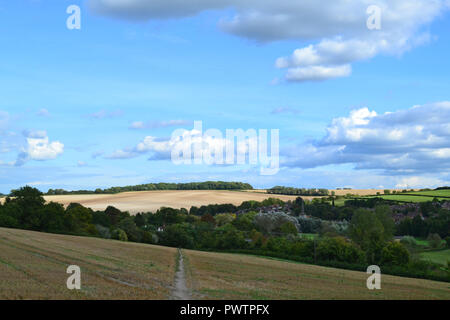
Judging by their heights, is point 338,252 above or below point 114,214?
below

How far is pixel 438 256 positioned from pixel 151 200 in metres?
93.2

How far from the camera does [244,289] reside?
3344 cm

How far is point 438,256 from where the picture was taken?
121 m

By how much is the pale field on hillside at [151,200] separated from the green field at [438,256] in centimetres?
7910

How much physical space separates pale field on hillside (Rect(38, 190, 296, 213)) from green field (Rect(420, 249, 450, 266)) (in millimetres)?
79098

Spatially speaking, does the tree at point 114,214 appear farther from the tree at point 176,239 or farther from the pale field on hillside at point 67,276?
the pale field on hillside at point 67,276

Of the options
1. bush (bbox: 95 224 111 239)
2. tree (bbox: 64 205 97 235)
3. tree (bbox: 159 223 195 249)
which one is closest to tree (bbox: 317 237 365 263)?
tree (bbox: 159 223 195 249)

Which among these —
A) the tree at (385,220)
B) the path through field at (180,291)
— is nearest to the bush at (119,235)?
the tree at (385,220)

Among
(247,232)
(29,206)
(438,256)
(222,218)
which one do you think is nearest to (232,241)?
(247,232)

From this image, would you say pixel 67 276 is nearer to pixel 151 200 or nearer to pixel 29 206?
pixel 29 206

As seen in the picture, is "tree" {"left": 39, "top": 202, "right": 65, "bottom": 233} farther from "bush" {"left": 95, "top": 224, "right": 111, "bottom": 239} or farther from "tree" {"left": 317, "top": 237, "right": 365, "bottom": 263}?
"tree" {"left": 317, "top": 237, "right": 365, "bottom": 263}
